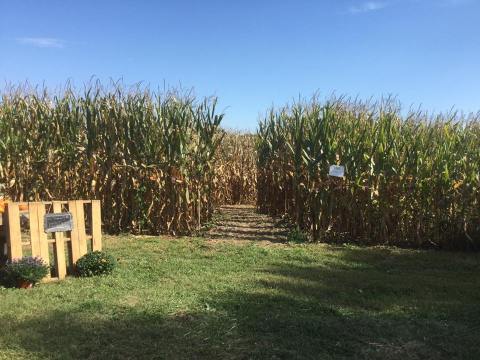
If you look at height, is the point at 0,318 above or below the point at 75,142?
below

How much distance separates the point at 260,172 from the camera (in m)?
15.0

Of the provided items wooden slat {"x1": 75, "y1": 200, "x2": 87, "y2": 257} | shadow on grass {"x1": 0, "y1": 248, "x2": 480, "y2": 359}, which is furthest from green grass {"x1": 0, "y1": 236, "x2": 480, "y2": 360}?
wooden slat {"x1": 75, "y1": 200, "x2": 87, "y2": 257}

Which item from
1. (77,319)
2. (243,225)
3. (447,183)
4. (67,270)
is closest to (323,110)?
(447,183)

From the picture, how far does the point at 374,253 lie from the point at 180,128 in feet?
15.6

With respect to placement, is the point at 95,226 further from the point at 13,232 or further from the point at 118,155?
the point at 118,155

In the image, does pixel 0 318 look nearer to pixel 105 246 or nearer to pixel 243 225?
pixel 105 246

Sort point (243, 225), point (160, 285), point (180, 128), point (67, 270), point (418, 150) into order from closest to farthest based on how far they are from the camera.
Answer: point (160, 285)
point (67, 270)
point (418, 150)
point (180, 128)
point (243, 225)

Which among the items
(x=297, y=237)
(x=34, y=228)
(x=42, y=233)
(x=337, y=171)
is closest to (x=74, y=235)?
(x=42, y=233)

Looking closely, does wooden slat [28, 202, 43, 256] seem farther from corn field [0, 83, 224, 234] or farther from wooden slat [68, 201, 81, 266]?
corn field [0, 83, 224, 234]

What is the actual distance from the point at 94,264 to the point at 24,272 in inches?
38.0

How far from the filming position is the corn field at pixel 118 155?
1051 centimetres

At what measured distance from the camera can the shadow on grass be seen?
172 inches

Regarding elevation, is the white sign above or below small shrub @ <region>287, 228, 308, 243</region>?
above

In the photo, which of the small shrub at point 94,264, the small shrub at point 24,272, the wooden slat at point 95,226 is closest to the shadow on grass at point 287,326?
the small shrub at point 24,272
